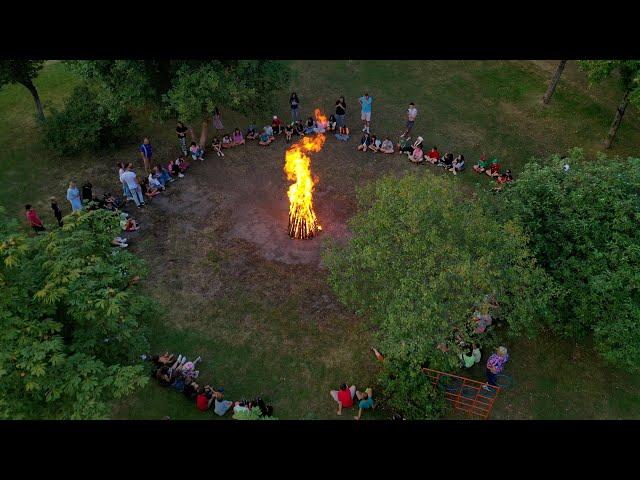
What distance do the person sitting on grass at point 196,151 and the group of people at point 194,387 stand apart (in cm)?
1261

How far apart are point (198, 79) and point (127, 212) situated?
23.8ft

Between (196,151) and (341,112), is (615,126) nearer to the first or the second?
(341,112)

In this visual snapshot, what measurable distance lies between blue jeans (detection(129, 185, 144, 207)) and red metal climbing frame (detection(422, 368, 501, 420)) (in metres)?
15.9

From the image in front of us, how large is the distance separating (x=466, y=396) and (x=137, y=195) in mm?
17429

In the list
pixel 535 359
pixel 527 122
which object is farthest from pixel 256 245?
pixel 527 122

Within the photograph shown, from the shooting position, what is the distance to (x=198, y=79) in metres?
24.0

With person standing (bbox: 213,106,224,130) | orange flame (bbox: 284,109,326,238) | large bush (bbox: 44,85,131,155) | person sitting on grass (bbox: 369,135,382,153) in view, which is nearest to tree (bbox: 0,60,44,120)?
large bush (bbox: 44,85,131,155)

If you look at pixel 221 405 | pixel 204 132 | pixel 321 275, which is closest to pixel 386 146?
pixel 321 275

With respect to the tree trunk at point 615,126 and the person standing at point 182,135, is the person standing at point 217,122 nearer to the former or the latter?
the person standing at point 182,135

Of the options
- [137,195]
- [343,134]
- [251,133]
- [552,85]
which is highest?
[552,85]

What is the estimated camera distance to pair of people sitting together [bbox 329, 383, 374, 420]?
17.4 metres

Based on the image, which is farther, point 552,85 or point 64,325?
point 552,85

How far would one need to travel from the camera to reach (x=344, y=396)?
17.4m

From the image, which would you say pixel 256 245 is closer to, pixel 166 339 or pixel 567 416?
pixel 166 339
